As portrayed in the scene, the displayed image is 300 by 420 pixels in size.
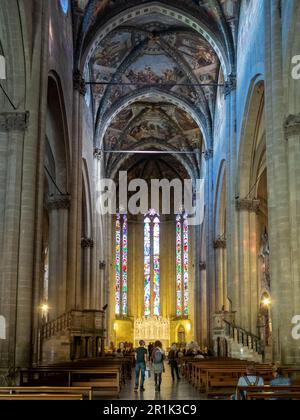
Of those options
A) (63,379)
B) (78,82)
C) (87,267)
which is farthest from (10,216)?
(87,267)

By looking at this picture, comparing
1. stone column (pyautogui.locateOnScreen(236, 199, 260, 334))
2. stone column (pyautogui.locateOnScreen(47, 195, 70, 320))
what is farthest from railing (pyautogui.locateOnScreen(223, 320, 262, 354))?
stone column (pyautogui.locateOnScreen(47, 195, 70, 320))

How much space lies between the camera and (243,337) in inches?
981

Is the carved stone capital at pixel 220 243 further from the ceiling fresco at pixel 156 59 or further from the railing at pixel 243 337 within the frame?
the railing at pixel 243 337

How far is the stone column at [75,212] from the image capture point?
27031mm

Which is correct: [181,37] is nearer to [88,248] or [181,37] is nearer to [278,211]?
[88,248]

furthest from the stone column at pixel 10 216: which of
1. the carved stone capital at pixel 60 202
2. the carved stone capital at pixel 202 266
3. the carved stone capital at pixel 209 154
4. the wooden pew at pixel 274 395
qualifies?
the carved stone capital at pixel 202 266

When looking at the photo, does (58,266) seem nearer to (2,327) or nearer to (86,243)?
(2,327)

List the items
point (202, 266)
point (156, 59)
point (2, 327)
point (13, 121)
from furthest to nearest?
1. point (202, 266)
2. point (156, 59)
3. point (13, 121)
4. point (2, 327)

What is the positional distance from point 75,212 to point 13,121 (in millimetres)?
9807

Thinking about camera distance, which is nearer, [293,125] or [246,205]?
[293,125]

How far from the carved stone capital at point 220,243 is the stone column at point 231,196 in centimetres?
815

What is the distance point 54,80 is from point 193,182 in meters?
25.9

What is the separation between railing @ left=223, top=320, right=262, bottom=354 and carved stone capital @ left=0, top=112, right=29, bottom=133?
1200cm
